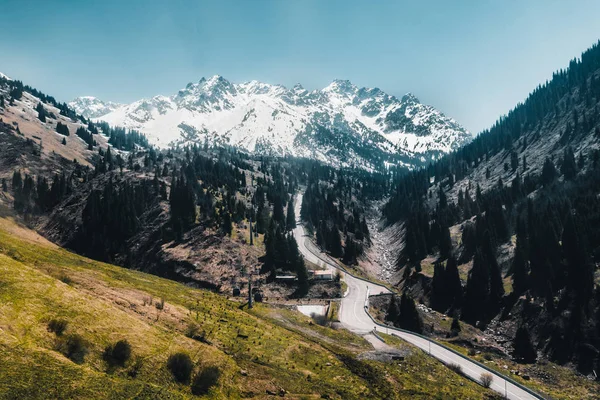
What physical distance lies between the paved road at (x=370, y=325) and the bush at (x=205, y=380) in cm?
4573

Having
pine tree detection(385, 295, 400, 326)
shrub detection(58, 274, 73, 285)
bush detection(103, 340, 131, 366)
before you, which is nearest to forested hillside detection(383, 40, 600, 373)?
pine tree detection(385, 295, 400, 326)

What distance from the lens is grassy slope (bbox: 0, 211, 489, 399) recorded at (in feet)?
95.2

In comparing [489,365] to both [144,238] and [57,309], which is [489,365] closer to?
[57,309]

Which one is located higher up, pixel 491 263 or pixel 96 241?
pixel 491 263

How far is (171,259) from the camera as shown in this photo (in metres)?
130

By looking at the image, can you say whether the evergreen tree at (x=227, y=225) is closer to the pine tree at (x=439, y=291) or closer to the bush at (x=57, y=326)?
the pine tree at (x=439, y=291)

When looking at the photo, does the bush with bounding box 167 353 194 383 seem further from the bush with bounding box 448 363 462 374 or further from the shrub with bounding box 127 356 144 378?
the bush with bounding box 448 363 462 374

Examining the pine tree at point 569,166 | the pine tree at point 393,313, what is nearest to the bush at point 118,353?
the pine tree at point 393,313

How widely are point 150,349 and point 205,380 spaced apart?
6503mm

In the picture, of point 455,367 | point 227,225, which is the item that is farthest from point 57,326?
point 227,225

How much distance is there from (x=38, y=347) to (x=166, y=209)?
430 ft

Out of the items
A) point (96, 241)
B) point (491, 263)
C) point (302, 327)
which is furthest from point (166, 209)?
point (491, 263)

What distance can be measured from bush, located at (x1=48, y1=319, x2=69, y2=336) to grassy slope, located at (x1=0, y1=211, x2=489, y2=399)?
55cm

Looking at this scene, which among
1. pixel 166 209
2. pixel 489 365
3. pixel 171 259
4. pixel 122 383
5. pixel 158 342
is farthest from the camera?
pixel 166 209
